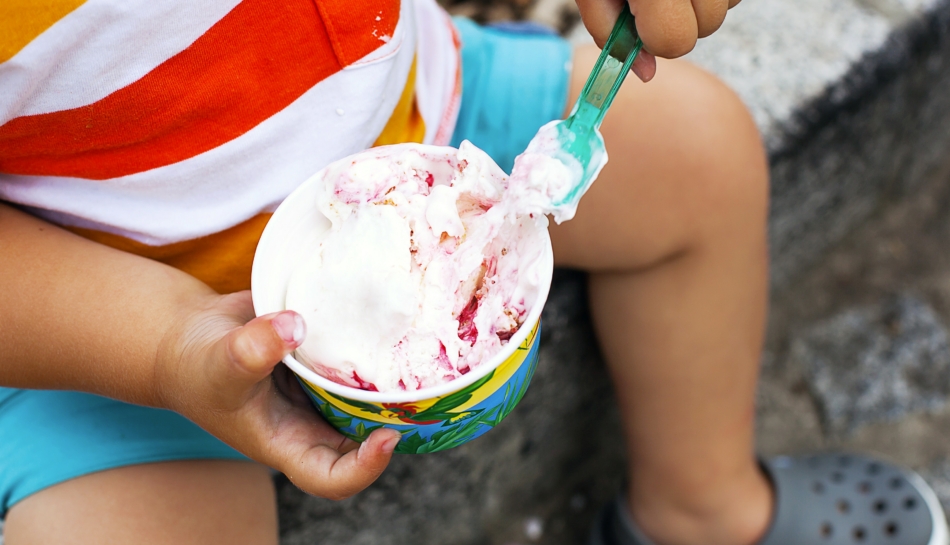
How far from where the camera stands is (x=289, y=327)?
0.59m

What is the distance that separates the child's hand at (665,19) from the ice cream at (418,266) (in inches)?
7.3

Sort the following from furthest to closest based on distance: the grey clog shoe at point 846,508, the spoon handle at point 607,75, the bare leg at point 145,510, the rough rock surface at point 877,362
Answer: the rough rock surface at point 877,362 < the grey clog shoe at point 846,508 < the bare leg at point 145,510 < the spoon handle at point 607,75

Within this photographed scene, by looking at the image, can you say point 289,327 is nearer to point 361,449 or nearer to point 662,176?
point 361,449

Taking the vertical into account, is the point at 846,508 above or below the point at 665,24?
below

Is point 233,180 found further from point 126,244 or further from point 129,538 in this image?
point 129,538

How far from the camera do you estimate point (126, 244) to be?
86 centimetres

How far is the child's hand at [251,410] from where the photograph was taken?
647 mm

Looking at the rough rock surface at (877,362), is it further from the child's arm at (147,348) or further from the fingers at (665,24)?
the child's arm at (147,348)

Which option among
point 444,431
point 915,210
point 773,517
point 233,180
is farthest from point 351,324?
point 915,210

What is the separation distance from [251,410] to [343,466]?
103 mm

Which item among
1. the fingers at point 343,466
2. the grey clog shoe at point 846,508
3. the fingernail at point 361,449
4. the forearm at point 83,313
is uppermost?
the forearm at point 83,313

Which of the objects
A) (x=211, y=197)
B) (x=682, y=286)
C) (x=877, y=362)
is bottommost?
(x=877, y=362)

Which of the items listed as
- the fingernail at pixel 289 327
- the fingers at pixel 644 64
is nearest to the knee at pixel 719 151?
the fingers at pixel 644 64

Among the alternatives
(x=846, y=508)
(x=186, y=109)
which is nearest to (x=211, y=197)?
(x=186, y=109)
